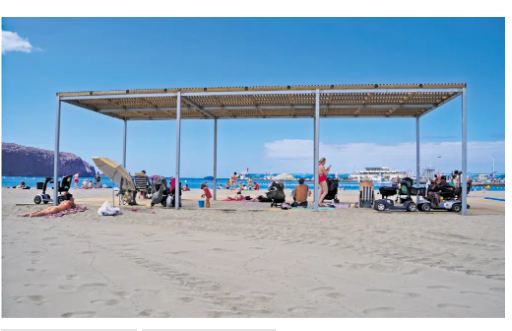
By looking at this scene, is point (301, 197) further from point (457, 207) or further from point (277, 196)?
point (457, 207)

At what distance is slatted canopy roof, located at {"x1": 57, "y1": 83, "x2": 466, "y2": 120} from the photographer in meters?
10.3

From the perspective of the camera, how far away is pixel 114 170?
11312 mm

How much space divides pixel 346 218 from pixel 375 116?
6425 mm

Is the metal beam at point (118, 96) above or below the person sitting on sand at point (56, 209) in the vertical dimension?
above

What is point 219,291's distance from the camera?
357 cm

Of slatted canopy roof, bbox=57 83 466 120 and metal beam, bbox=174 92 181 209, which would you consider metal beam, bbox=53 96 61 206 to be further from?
metal beam, bbox=174 92 181 209

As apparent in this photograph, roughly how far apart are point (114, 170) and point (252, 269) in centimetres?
810

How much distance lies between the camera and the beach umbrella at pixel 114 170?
36.5 ft

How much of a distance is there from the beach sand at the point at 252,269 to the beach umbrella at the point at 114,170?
3314 mm

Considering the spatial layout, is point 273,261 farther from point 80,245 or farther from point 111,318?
point 80,245

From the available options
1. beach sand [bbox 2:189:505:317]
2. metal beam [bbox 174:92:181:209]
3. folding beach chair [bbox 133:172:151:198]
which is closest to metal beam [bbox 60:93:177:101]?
metal beam [bbox 174:92:181:209]

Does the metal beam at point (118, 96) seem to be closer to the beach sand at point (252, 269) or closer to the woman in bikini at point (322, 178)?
the beach sand at point (252, 269)


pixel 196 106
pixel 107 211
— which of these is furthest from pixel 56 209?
pixel 196 106

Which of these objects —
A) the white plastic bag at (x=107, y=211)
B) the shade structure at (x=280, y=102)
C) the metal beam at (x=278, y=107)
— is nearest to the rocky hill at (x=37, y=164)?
the metal beam at (x=278, y=107)
